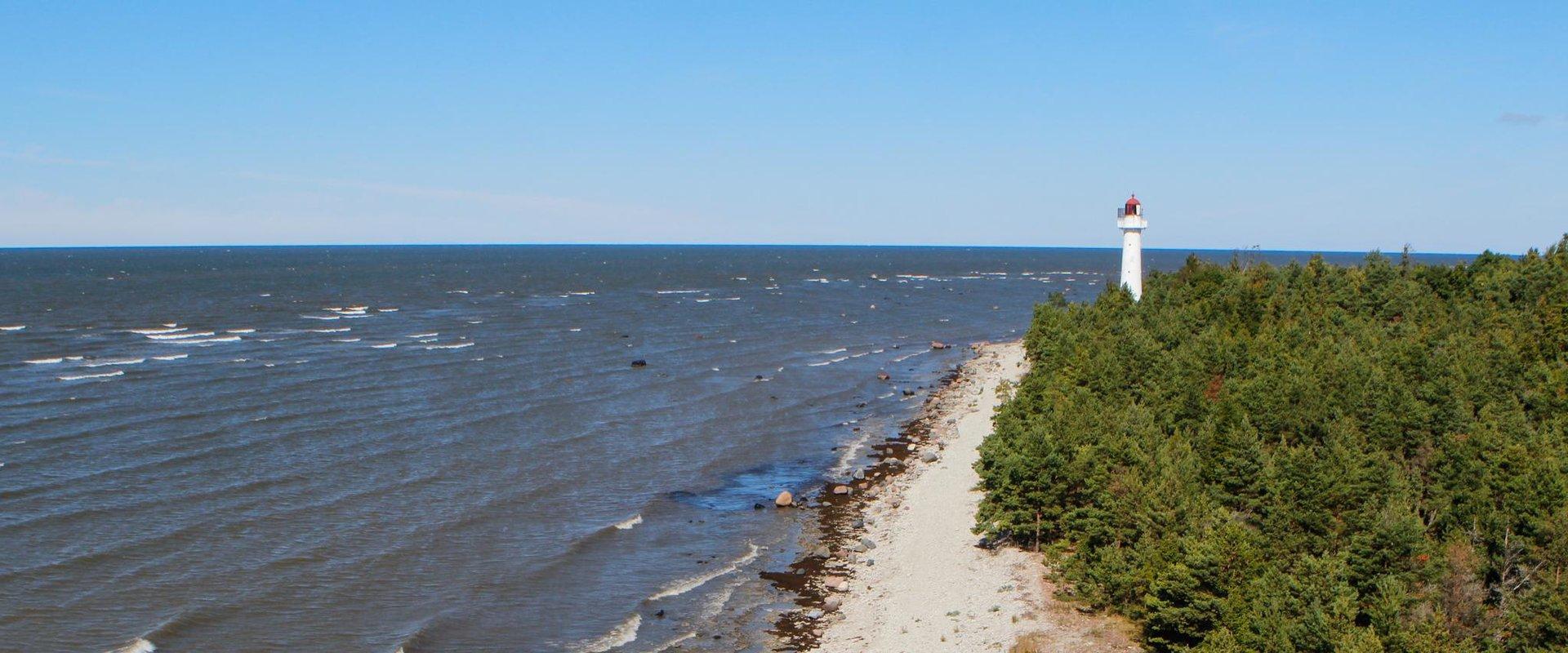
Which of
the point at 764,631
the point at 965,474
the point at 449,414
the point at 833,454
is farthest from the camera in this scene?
the point at 449,414

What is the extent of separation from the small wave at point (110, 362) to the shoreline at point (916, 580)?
179 ft

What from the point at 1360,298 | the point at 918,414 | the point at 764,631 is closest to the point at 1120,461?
the point at 764,631

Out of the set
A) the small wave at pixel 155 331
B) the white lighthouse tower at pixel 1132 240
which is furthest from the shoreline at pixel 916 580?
the small wave at pixel 155 331

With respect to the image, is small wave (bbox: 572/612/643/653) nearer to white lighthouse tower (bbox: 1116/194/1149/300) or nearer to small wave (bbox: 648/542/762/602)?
small wave (bbox: 648/542/762/602)

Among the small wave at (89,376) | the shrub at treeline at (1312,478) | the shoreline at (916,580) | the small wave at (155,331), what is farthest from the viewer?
the small wave at (155,331)

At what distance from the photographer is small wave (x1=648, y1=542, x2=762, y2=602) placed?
33531 mm

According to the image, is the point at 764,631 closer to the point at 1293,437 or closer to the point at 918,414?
the point at 1293,437

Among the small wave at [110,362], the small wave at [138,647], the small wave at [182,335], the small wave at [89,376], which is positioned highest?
the small wave at [182,335]

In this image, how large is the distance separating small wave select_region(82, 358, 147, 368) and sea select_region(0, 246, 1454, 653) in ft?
2.52

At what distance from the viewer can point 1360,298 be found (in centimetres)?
6209

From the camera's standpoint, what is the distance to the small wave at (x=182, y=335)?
92375mm

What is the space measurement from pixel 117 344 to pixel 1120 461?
81446 mm

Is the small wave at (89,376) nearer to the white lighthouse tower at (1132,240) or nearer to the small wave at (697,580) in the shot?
the small wave at (697,580)

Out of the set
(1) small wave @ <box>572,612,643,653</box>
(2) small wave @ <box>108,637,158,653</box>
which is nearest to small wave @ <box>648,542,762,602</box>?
(1) small wave @ <box>572,612,643,653</box>
